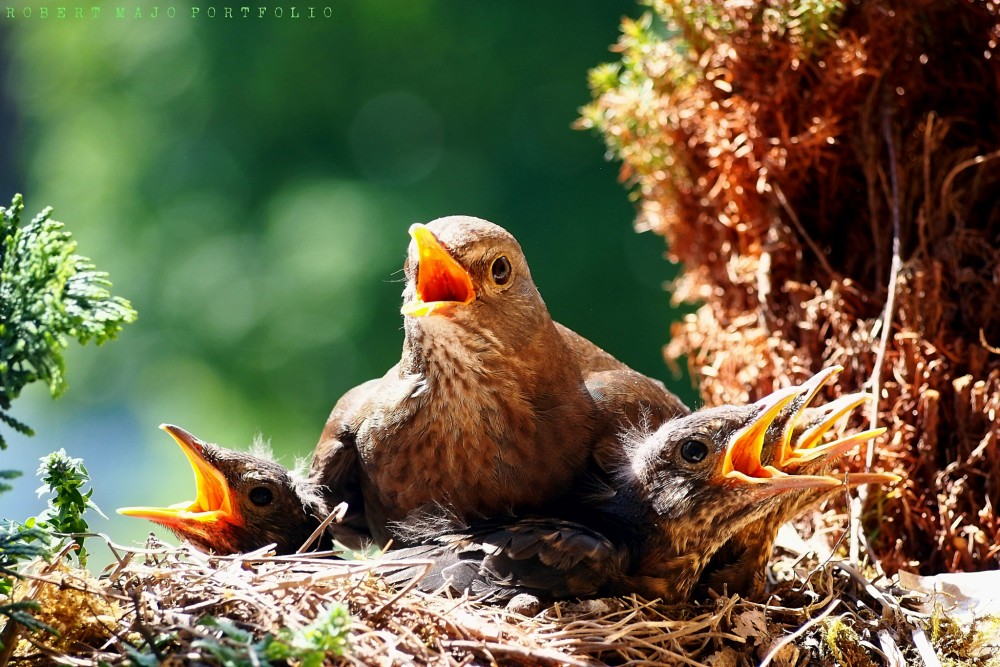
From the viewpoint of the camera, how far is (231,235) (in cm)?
499

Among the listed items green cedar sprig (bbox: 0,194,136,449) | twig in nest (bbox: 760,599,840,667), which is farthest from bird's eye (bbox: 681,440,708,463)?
green cedar sprig (bbox: 0,194,136,449)

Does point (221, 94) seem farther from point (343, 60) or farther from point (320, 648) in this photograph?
point (320, 648)

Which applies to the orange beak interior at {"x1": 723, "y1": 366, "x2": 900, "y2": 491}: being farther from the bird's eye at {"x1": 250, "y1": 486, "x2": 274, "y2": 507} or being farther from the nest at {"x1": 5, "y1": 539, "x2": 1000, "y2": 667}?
the bird's eye at {"x1": 250, "y1": 486, "x2": 274, "y2": 507}

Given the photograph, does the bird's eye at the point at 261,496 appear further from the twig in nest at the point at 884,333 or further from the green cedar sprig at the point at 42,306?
the twig in nest at the point at 884,333

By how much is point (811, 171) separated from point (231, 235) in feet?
10.5

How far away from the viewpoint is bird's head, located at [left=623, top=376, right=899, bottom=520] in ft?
6.73

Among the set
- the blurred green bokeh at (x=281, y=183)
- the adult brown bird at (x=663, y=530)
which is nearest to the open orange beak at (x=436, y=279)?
the adult brown bird at (x=663, y=530)

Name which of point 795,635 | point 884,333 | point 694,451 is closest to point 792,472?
point 694,451

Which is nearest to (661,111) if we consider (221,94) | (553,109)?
(553,109)

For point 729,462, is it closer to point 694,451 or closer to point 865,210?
point 694,451

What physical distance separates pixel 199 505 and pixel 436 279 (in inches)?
34.8

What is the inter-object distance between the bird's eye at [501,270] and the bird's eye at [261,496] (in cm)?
79

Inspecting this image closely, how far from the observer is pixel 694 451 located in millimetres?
2123

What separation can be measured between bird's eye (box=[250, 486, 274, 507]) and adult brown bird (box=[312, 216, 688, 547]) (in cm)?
25
